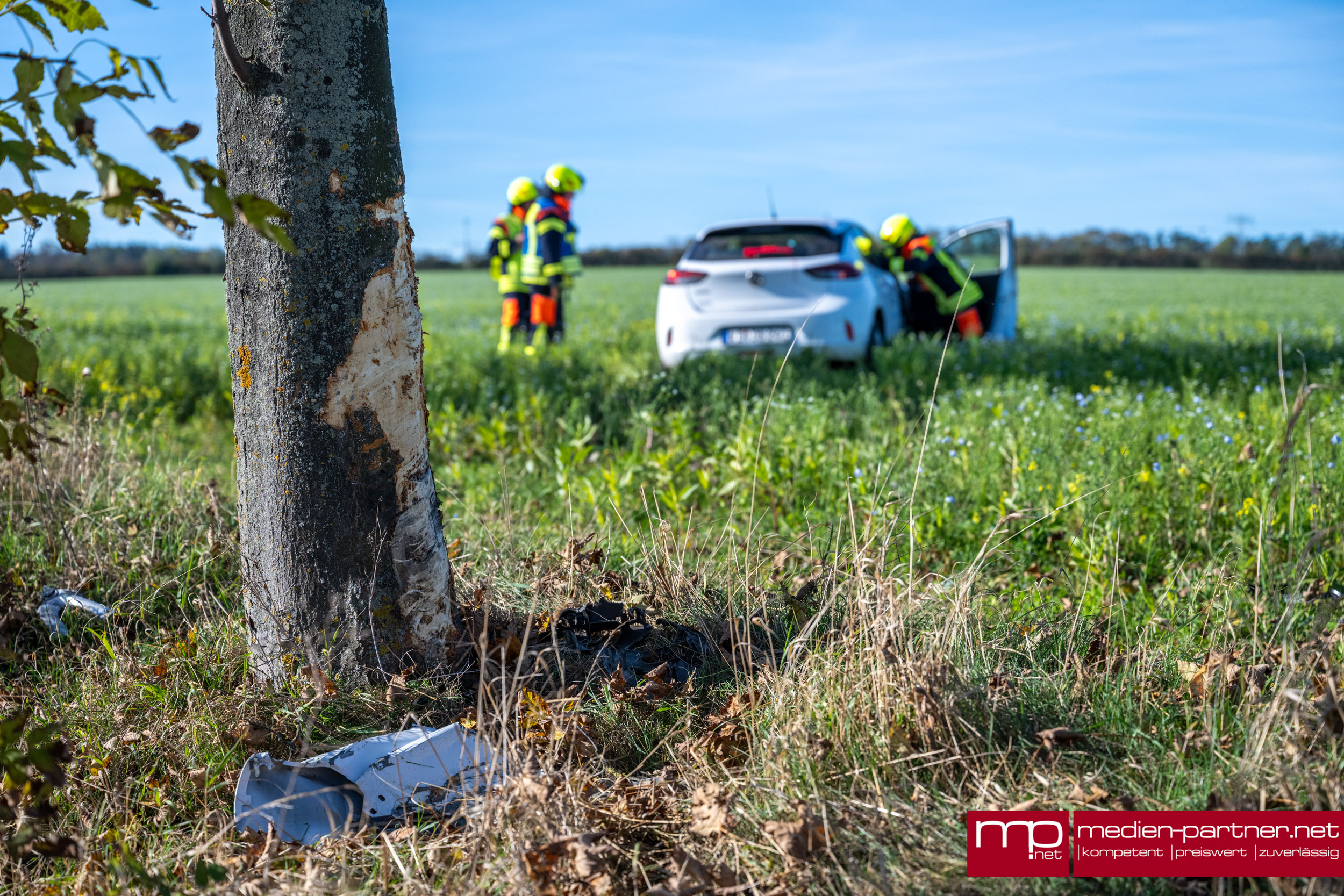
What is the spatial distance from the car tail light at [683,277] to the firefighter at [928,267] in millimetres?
2729

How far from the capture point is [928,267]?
31.1ft

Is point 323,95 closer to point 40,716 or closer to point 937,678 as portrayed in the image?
point 40,716

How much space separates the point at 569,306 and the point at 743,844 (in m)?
20.3

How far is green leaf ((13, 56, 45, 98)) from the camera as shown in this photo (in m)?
1.54

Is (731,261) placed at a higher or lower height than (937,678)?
higher

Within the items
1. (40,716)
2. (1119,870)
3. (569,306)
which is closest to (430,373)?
(40,716)

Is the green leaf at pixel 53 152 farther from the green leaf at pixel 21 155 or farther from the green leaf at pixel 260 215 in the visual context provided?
the green leaf at pixel 260 215

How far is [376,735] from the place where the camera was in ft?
8.10

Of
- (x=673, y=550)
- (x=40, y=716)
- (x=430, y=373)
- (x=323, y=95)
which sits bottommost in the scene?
(x=40, y=716)

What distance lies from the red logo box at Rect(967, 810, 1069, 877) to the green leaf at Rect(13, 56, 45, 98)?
2292mm

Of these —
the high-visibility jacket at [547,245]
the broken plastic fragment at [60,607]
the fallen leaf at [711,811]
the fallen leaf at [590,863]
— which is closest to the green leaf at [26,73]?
the fallen leaf at [590,863]

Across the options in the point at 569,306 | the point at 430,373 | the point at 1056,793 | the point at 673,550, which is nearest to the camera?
the point at 1056,793

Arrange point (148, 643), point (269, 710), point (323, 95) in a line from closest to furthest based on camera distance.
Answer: point (323, 95) < point (269, 710) < point (148, 643)

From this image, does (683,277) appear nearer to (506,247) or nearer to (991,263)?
(991,263)
